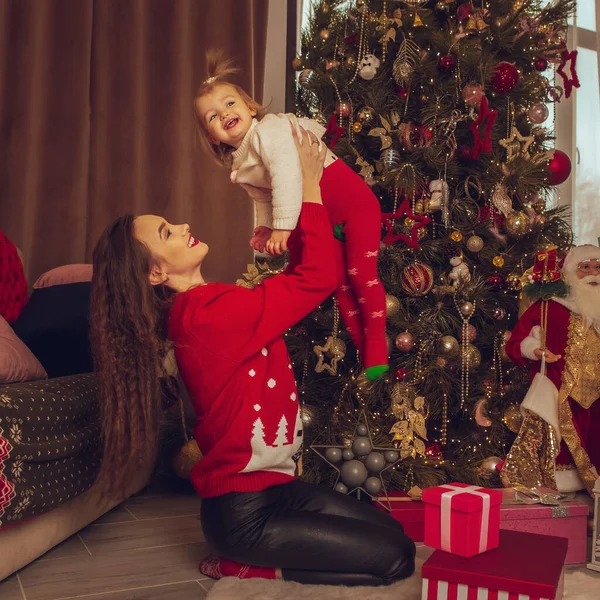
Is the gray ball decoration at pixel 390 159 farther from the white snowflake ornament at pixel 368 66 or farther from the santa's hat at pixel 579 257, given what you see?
the santa's hat at pixel 579 257

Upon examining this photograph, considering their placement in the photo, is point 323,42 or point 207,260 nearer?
point 323,42

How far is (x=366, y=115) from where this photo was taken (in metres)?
2.45

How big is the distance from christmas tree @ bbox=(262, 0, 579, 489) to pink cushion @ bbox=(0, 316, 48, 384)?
90 centimetres

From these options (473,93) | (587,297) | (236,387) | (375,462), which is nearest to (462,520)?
(236,387)

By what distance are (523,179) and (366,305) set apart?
0.94m

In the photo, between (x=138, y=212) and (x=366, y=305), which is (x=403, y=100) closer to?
Answer: (x=366, y=305)

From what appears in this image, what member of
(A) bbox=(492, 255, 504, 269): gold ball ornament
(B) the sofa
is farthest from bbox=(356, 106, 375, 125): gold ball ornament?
(B) the sofa

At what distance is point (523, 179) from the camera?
2.42 metres

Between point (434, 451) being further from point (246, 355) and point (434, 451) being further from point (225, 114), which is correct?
point (225, 114)

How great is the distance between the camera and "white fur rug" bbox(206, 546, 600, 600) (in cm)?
159

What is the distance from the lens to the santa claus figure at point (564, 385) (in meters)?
2.20

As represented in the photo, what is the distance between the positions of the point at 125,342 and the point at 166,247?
10.1 inches

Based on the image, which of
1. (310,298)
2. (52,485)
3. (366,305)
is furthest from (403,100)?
(52,485)

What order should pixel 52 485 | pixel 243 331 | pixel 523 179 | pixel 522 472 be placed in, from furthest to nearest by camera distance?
1. pixel 523 179
2. pixel 522 472
3. pixel 52 485
4. pixel 243 331
